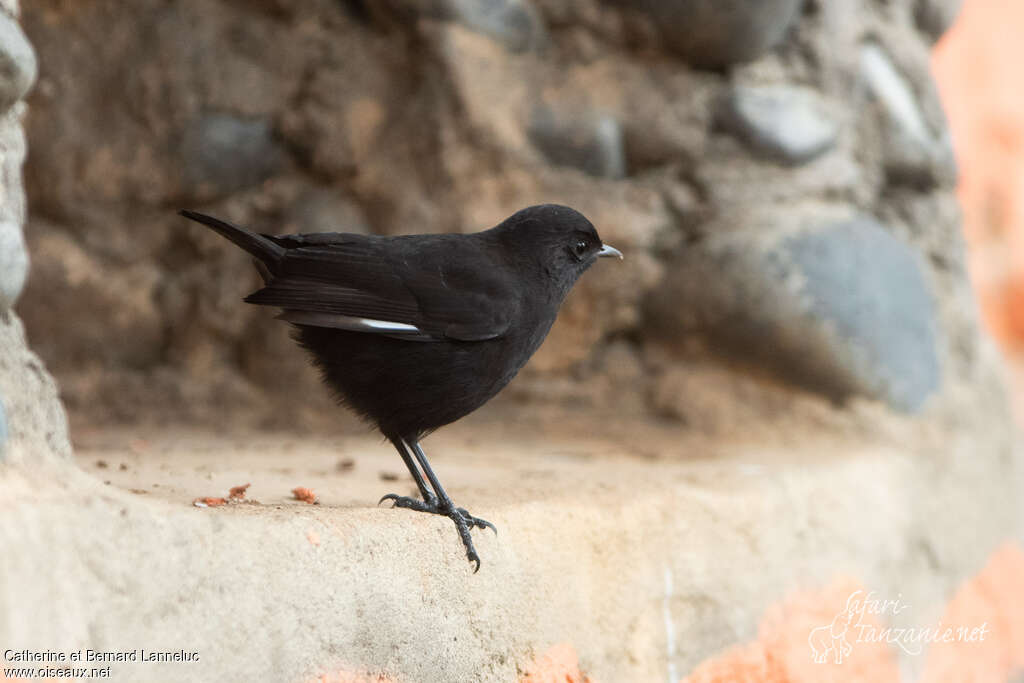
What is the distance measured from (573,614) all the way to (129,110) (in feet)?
9.17

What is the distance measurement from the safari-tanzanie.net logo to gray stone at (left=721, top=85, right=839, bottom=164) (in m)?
1.83

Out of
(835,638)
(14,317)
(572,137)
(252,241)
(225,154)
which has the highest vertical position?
(225,154)

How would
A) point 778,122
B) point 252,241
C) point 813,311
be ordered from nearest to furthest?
point 252,241
point 813,311
point 778,122

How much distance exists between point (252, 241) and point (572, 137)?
200 centimetres

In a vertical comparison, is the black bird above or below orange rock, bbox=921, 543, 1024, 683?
above

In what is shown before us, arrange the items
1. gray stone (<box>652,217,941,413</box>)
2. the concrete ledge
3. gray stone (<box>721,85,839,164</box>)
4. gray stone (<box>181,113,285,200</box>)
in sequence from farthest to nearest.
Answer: gray stone (<box>721,85,839,164</box>) < gray stone (<box>181,113,285,200</box>) < gray stone (<box>652,217,941,413</box>) < the concrete ledge

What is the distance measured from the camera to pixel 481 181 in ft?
14.0

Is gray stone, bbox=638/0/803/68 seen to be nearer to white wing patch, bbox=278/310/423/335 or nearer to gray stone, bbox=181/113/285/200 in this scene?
gray stone, bbox=181/113/285/200

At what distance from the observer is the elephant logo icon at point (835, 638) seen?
10.9 feet

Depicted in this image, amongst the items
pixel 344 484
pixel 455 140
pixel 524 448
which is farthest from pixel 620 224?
pixel 344 484

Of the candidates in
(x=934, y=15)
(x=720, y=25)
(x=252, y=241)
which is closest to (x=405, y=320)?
(x=252, y=241)

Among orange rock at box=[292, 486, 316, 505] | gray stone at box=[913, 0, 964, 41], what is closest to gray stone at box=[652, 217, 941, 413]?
gray stone at box=[913, 0, 964, 41]

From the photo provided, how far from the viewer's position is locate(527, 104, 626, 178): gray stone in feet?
14.3

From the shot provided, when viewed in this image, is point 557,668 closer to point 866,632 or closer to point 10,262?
point 866,632
